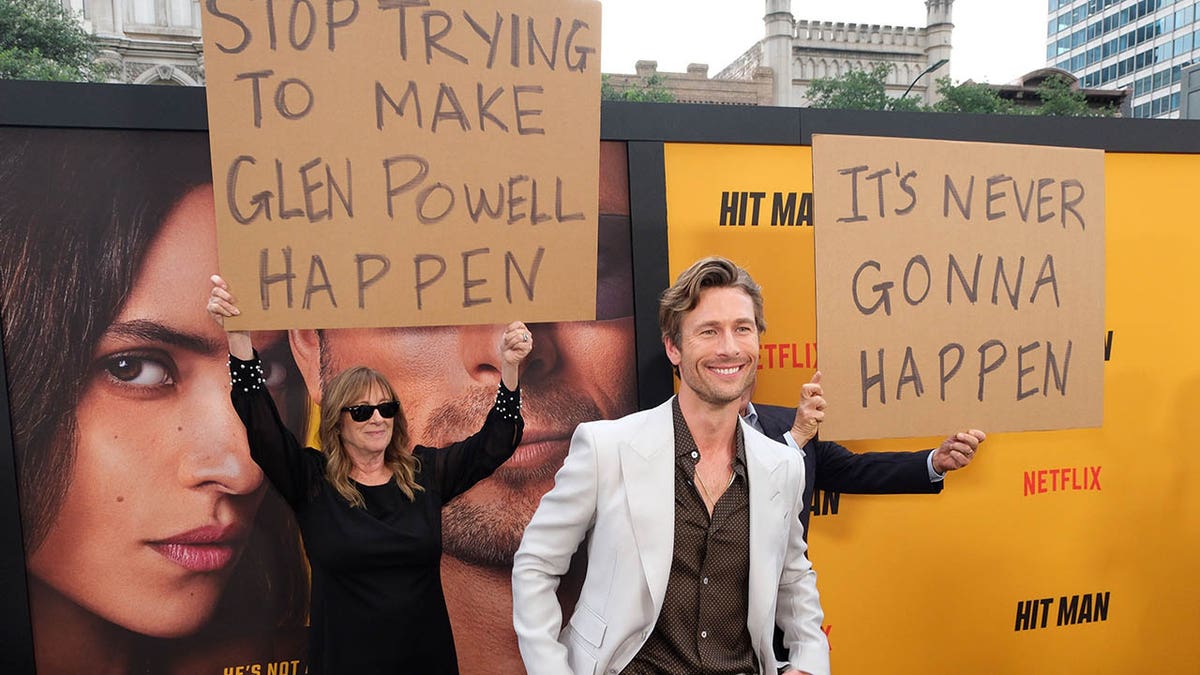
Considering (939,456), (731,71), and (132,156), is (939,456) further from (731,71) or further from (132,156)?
(731,71)

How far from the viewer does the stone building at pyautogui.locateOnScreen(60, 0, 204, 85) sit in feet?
133

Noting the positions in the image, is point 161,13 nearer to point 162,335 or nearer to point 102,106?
point 102,106

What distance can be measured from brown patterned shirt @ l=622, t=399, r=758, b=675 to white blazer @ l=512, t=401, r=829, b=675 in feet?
0.12

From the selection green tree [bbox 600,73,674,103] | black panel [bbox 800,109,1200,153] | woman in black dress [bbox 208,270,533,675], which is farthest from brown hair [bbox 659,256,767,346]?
green tree [bbox 600,73,674,103]

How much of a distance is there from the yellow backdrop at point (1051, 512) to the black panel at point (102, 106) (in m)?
1.76

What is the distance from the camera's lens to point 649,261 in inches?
101

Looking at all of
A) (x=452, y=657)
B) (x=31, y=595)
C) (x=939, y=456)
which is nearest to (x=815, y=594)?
(x=939, y=456)

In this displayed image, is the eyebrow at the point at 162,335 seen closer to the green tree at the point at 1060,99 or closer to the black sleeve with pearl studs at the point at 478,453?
the black sleeve with pearl studs at the point at 478,453

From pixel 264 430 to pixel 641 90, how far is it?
41676mm

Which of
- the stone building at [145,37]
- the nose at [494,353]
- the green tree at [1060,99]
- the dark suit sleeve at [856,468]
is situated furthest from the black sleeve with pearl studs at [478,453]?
the stone building at [145,37]

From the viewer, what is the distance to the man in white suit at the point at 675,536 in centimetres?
160

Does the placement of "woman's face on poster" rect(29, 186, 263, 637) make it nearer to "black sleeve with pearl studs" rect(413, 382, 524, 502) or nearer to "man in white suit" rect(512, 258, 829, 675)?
"black sleeve with pearl studs" rect(413, 382, 524, 502)

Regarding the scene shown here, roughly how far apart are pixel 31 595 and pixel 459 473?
4.27 ft

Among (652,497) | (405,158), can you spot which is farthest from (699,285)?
(405,158)
